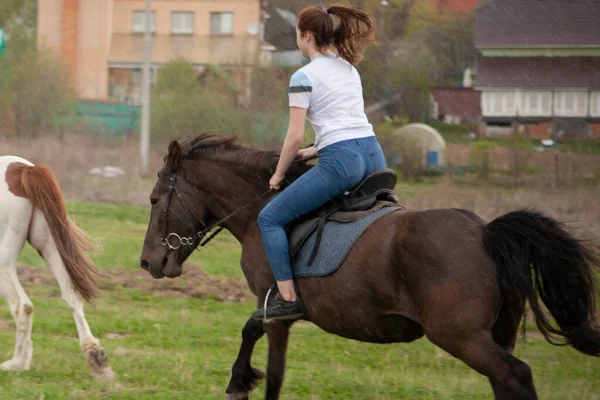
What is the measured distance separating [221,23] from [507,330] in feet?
75.7

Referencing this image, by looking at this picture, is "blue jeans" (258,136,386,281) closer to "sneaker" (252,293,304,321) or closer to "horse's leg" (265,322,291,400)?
"sneaker" (252,293,304,321)

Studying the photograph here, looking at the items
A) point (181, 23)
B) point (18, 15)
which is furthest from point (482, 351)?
point (18, 15)

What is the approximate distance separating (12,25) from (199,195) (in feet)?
73.3

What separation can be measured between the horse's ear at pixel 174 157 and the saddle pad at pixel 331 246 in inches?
51.2

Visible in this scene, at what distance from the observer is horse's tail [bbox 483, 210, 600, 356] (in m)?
4.75

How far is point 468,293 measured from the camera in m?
4.76

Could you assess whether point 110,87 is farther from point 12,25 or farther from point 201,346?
point 201,346

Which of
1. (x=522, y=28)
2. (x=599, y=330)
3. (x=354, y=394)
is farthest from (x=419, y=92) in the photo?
(x=599, y=330)

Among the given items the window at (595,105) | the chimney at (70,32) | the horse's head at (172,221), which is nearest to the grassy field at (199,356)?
the horse's head at (172,221)

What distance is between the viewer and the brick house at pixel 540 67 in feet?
56.6

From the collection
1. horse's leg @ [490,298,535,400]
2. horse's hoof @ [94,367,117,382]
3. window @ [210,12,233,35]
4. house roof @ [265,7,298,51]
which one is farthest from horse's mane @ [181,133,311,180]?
window @ [210,12,233,35]

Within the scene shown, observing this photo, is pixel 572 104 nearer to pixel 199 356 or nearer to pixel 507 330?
pixel 199 356

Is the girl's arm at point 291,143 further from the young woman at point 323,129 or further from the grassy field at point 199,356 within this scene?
the grassy field at point 199,356

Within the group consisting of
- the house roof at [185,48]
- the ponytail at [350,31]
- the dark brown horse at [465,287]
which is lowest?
the dark brown horse at [465,287]
